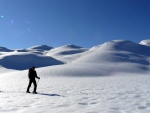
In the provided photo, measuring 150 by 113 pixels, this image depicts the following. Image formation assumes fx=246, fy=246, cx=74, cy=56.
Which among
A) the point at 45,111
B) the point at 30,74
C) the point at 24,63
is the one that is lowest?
the point at 45,111

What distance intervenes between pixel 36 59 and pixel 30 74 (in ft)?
541

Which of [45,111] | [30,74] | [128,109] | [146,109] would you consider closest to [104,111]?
[128,109]

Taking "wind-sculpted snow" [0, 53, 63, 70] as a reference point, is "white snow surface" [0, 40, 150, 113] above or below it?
below

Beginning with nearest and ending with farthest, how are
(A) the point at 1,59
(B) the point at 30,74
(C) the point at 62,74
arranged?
1. (B) the point at 30,74
2. (C) the point at 62,74
3. (A) the point at 1,59

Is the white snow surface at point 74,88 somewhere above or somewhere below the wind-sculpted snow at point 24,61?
below

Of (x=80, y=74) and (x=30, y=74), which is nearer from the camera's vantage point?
(x=30, y=74)

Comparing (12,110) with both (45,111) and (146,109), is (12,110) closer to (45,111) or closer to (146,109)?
(45,111)

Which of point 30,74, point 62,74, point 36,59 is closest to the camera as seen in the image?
point 30,74

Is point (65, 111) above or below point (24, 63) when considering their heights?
below

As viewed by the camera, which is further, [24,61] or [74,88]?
[24,61]

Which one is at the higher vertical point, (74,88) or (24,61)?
(24,61)

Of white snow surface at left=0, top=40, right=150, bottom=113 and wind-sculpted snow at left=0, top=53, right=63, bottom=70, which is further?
wind-sculpted snow at left=0, top=53, right=63, bottom=70

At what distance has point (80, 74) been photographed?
206ft

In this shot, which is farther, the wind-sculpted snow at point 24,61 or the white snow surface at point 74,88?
the wind-sculpted snow at point 24,61
